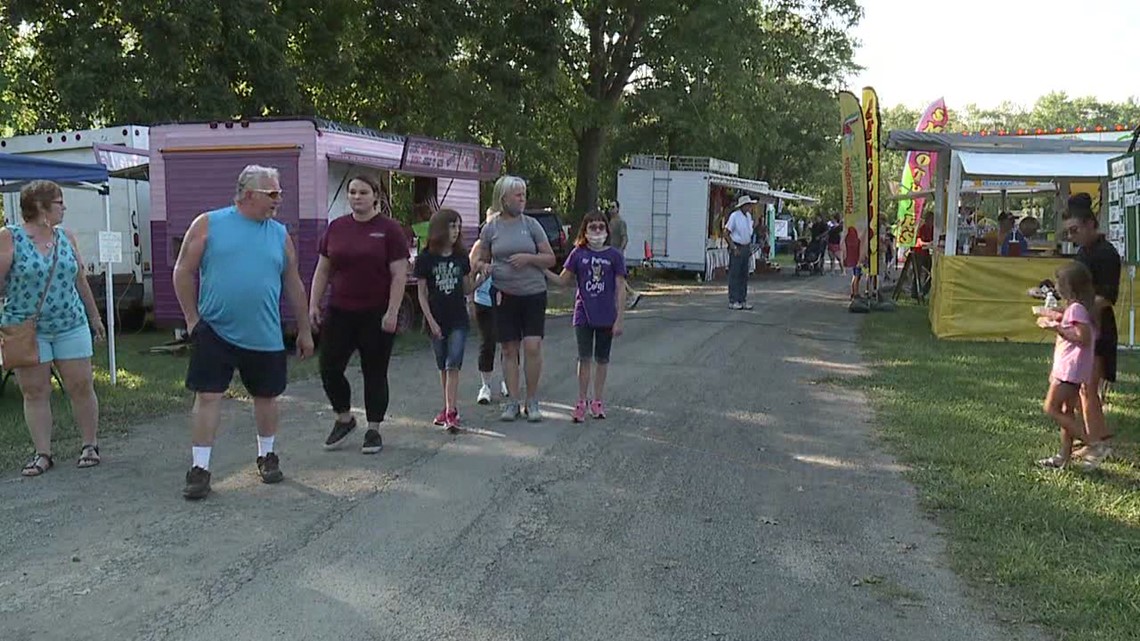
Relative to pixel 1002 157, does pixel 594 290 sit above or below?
below

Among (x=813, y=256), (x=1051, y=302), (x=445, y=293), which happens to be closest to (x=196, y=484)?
(x=445, y=293)

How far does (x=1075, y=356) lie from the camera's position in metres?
5.82

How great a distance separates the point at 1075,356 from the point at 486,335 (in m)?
4.26

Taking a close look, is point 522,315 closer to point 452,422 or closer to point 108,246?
point 452,422

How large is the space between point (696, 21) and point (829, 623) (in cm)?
1950

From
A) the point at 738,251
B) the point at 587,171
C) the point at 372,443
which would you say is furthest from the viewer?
the point at 587,171

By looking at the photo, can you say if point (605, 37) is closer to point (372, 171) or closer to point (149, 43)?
point (149, 43)

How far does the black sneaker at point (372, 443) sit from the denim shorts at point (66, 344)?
1.73 m

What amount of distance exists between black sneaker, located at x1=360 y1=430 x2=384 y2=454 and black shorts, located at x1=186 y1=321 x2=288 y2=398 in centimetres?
98

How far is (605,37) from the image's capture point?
24.5 metres

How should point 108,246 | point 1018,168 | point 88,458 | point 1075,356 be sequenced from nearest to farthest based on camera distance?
point 1075,356, point 88,458, point 108,246, point 1018,168

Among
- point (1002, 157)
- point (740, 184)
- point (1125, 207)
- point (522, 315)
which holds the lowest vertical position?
point (522, 315)

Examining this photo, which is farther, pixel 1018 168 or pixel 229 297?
pixel 1018 168

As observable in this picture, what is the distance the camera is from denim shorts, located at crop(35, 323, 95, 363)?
5759 millimetres
